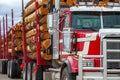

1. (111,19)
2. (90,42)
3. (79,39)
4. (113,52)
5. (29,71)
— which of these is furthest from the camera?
(29,71)

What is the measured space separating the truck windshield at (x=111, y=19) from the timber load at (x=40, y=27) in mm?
1990

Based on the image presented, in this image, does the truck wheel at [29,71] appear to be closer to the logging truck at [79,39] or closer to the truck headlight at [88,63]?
the logging truck at [79,39]

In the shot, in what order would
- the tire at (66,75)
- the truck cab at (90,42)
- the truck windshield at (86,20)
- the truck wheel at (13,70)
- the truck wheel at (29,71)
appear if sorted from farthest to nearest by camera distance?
1. the truck wheel at (13,70)
2. the truck wheel at (29,71)
3. the truck windshield at (86,20)
4. the tire at (66,75)
5. the truck cab at (90,42)

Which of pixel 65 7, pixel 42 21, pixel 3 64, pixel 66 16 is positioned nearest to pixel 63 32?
pixel 66 16

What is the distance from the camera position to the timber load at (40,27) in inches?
607

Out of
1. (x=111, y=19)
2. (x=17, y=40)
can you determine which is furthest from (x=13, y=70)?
(x=111, y=19)

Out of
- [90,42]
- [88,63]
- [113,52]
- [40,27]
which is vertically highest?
[40,27]

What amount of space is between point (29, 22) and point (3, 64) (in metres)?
11.8

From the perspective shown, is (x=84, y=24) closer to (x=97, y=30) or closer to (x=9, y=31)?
(x=97, y=30)

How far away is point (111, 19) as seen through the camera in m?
12.4

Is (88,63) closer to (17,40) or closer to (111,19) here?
(111,19)

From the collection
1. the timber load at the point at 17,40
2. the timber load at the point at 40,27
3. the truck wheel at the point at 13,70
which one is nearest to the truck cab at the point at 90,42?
the timber load at the point at 40,27

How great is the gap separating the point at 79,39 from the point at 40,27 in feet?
13.8

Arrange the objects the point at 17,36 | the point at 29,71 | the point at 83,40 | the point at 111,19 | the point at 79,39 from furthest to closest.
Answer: the point at 17,36
the point at 29,71
the point at 111,19
the point at 79,39
the point at 83,40
